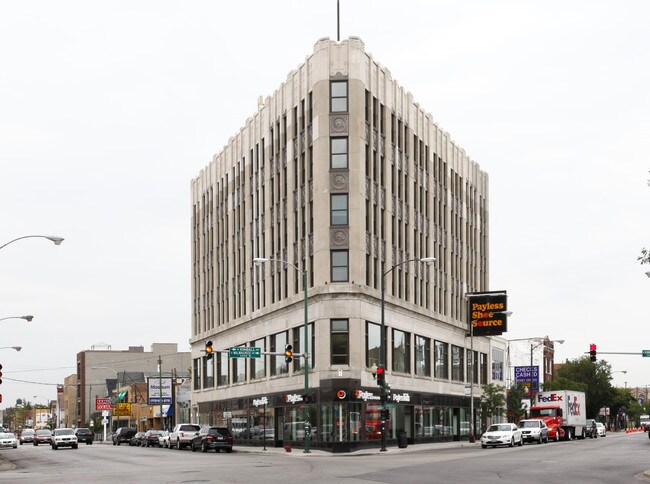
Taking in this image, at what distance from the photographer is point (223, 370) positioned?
80125 mm

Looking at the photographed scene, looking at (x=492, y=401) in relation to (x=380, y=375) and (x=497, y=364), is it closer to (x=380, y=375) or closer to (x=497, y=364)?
(x=497, y=364)

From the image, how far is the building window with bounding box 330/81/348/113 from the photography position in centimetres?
5962

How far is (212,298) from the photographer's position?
84688 millimetres

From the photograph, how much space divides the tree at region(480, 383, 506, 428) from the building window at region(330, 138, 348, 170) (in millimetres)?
30745

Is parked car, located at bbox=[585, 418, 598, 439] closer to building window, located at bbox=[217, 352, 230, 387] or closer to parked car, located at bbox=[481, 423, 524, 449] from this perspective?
parked car, located at bbox=[481, 423, 524, 449]

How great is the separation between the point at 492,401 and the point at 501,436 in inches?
795

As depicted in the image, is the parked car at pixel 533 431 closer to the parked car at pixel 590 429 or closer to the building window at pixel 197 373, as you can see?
the parked car at pixel 590 429

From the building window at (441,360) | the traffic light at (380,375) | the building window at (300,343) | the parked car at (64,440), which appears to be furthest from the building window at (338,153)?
the parked car at (64,440)

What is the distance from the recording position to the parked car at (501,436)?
197 feet

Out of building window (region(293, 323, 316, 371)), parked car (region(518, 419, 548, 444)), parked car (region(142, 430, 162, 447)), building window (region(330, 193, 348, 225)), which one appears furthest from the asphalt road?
parked car (region(142, 430, 162, 447))

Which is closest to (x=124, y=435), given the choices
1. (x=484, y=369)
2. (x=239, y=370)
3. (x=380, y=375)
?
(x=239, y=370)

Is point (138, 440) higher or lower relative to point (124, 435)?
higher

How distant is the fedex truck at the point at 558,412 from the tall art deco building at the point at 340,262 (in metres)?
7.05

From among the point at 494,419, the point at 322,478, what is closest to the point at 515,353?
the point at 494,419
